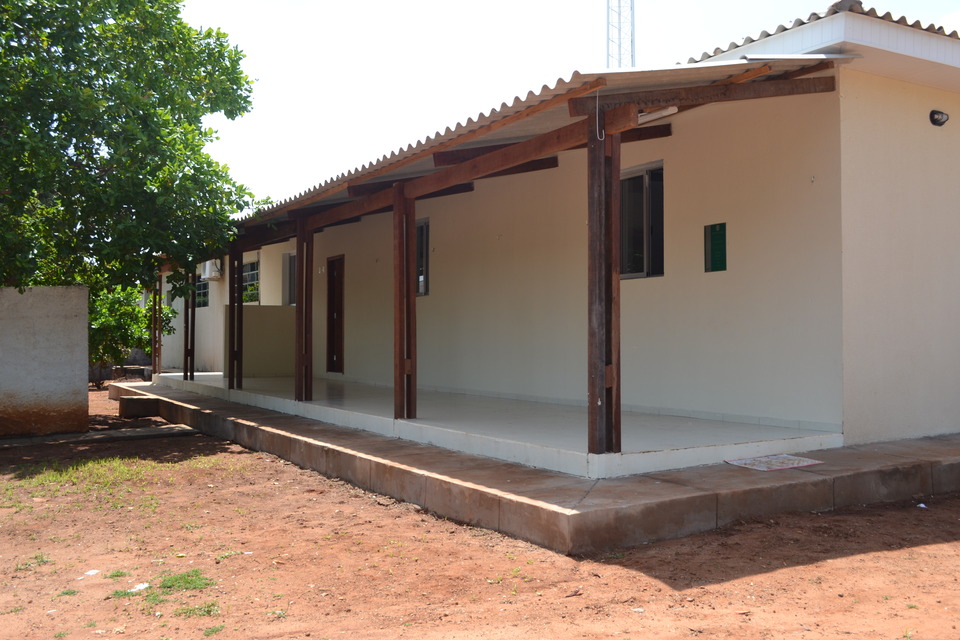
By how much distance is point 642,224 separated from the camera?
26.7 feet

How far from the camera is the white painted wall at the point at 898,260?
6473 millimetres

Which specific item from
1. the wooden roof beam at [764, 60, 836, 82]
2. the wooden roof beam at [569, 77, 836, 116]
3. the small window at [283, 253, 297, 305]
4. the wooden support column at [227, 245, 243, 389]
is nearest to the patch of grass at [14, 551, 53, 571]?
the wooden roof beam at [569, 77, 836, 116]

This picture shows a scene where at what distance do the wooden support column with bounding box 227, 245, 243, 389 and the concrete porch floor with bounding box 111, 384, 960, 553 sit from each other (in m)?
4.80

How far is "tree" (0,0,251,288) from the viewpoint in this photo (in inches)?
338

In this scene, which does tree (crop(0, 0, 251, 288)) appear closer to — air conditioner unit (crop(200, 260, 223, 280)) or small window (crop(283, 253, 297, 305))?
small window (crop(283, 253, 297, 305))

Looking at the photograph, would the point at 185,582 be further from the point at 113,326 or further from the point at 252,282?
the point at 252,282

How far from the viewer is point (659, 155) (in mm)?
7875

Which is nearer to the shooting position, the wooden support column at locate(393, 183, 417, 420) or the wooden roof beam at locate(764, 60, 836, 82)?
the wooden roof beam at locate(764, 60, 836, 82)

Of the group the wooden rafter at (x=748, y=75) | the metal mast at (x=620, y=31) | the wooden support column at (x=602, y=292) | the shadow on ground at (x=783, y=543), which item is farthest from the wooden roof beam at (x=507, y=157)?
the metal mast at (x=620, y=31)

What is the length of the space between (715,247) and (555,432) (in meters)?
2.32

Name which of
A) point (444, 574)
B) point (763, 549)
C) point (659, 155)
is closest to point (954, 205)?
point (659, 155)

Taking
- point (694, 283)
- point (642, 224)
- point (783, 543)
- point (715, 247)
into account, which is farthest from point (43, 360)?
point (783, 543)

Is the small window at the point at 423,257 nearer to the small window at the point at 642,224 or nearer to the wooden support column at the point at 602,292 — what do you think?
the small window at the point at 642,224

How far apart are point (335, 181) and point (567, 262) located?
263 cm
